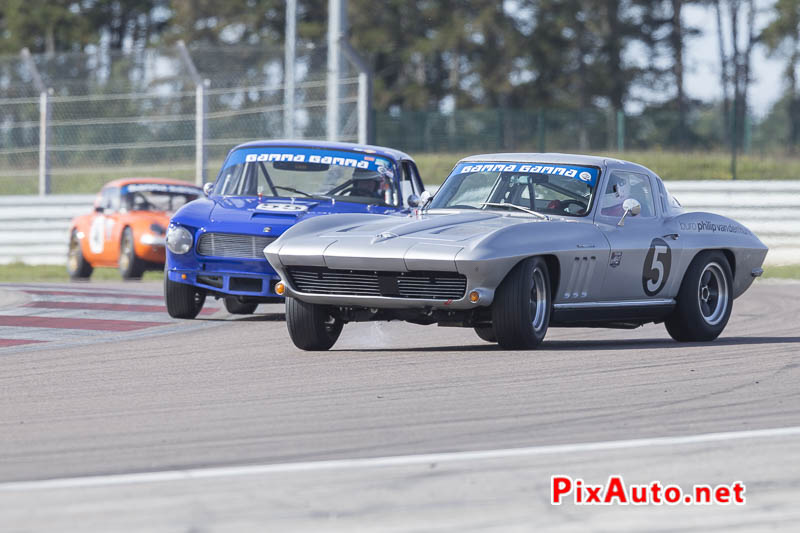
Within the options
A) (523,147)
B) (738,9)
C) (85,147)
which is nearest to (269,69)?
(85,147)

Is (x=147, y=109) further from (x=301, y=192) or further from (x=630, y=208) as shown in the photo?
(x=630, y=208)

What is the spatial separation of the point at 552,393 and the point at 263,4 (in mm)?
51730

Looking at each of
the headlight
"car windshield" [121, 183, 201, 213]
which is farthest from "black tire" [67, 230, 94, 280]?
the headlight

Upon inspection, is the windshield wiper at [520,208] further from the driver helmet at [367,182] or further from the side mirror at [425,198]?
the driver helmet at [367,182]

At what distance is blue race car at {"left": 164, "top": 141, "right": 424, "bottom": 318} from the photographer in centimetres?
1079

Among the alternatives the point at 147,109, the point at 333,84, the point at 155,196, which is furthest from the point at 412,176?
the point at 147,109

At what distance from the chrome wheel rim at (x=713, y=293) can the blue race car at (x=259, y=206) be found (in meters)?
2.05

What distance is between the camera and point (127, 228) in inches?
698

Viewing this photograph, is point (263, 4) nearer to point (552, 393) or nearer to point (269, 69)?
point (269, 69)

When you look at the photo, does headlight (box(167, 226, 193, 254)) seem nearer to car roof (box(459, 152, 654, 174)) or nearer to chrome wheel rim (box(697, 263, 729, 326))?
car roof (box(459, 152, 654, 174))

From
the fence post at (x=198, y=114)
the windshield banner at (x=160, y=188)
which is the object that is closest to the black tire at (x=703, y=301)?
the windshield banner at (x=160, y=188)

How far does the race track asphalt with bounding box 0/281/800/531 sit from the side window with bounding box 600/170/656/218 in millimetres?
884

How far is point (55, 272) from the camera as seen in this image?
20484mm

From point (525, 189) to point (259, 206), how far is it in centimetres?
281
